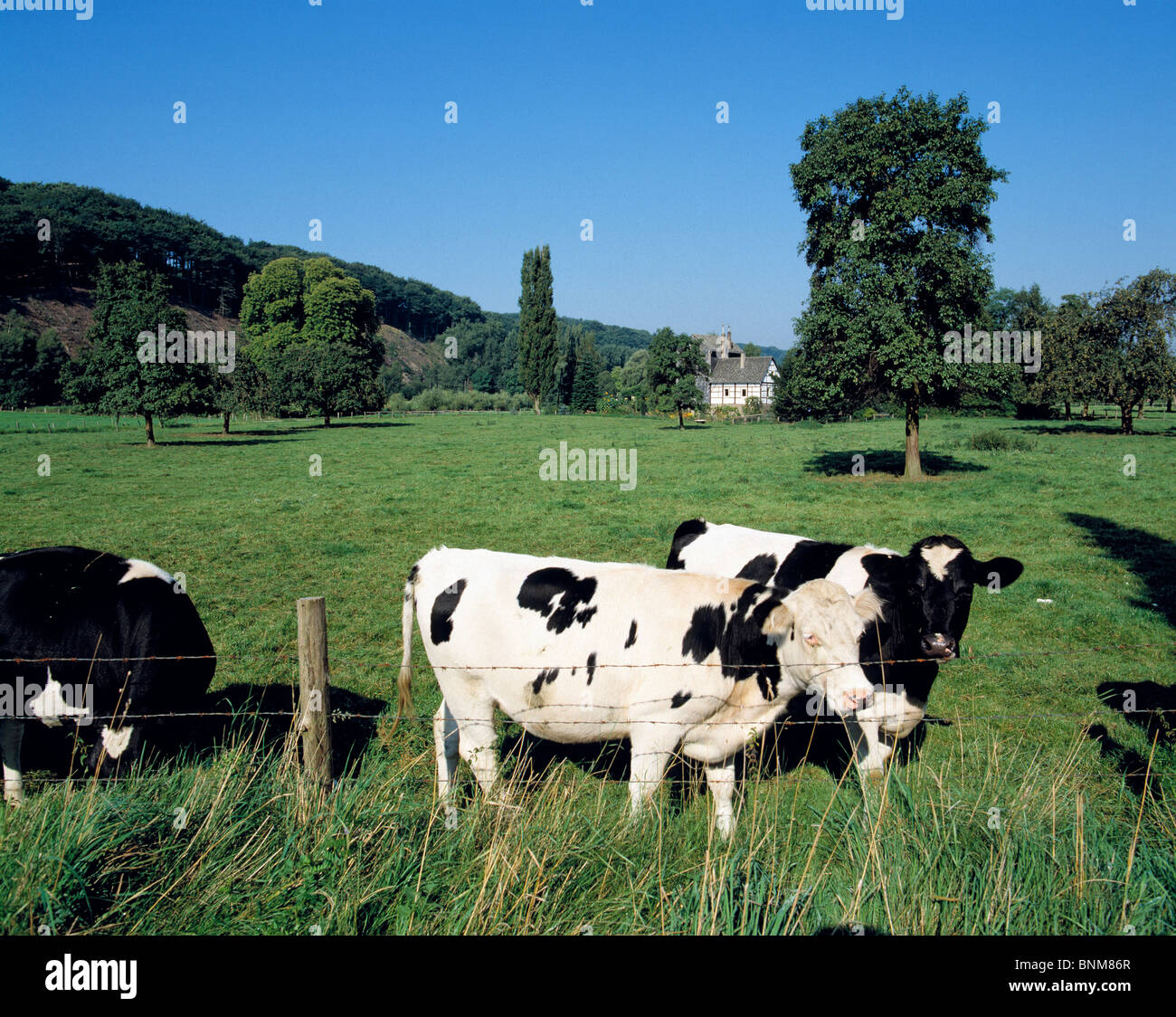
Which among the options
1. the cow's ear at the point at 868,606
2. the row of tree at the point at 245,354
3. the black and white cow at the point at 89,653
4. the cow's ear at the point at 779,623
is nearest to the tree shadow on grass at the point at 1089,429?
the row of tree at the point at 245,354

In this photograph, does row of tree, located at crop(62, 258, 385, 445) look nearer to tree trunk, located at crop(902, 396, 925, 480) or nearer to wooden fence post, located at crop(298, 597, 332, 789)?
tree trunk, located at crop(902, 396, 925, 480)

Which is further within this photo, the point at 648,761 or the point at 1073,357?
the point at 1073,357

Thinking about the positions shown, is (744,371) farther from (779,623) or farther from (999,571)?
(779,623)

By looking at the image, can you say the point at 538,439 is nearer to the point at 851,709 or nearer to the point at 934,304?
the point at 934,304

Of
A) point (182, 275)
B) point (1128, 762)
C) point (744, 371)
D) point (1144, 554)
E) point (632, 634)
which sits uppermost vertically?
point (182, 275)

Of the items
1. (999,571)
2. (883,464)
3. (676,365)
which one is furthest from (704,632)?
(676,365)

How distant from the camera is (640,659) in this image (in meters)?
4.89

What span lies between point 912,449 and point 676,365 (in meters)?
32.7

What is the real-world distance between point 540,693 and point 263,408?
52052mm

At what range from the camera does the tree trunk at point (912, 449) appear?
23.4 metres

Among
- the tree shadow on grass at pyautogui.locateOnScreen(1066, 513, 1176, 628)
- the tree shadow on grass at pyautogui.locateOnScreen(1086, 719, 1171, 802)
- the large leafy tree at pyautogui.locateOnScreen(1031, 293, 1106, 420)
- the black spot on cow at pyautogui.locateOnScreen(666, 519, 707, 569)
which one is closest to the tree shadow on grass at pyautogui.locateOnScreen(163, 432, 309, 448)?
the black spot on cow at pyautogui.locateOnScreen(666, 519, 707, 569)
